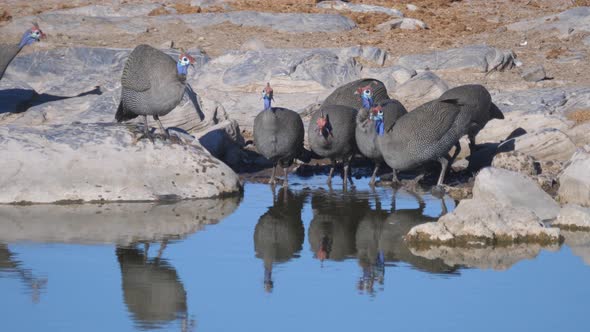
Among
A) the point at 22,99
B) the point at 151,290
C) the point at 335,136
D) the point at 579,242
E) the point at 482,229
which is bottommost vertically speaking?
the point at 151,290

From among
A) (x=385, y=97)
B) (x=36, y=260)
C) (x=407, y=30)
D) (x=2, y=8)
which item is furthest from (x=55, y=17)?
(x=36, y=260)

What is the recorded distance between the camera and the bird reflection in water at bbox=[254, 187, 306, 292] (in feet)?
26.6

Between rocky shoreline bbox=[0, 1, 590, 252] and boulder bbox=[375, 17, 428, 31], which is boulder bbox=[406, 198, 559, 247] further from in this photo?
boulder bbox=[375, 17, 428, 31]

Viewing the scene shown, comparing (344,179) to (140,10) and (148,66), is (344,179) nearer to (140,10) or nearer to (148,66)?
(148,66)

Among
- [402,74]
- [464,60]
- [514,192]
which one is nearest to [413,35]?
[464,60]

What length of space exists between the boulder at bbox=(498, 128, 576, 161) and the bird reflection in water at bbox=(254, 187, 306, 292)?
2445mm

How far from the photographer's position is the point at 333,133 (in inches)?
438

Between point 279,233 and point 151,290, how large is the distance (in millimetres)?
2056

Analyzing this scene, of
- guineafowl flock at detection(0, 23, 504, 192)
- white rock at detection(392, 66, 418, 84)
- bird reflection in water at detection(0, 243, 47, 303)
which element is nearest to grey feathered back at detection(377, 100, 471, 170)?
guineafowl flock at detection(0, 23, 504, 192)

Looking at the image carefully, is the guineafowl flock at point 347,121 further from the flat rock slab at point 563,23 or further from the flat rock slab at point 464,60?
the flat rock slab at point 563,23

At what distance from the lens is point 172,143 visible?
10398 mm

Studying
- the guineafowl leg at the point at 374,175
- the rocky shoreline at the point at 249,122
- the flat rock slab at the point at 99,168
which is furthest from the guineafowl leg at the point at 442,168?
the flat rock slab at the point at 99,168

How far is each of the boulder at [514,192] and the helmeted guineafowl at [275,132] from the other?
7.09ft

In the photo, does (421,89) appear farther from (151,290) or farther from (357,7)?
(151,290)
